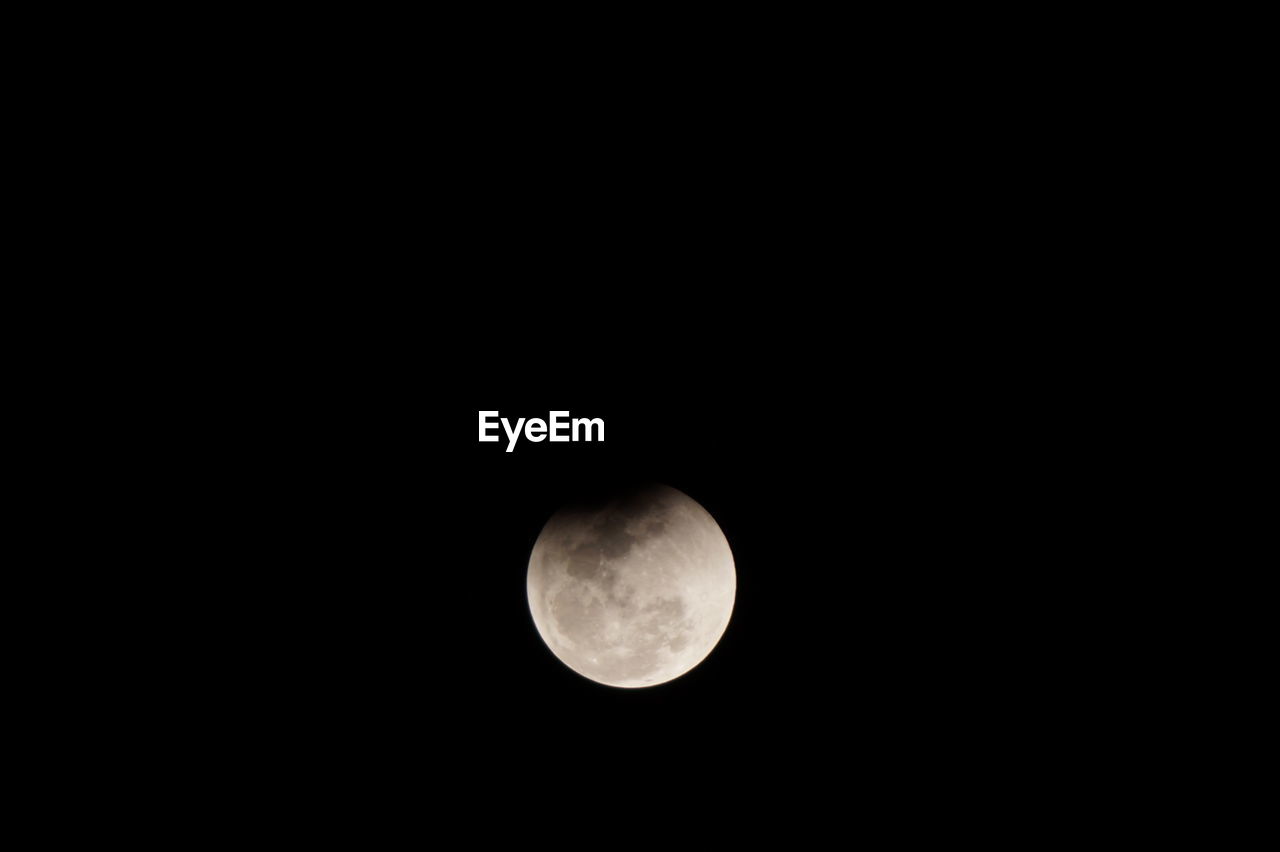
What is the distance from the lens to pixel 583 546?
4395 millimetres

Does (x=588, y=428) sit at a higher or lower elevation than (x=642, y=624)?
higher

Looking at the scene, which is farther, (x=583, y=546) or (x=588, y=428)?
(x=588, y=428)

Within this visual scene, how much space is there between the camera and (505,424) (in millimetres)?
5270

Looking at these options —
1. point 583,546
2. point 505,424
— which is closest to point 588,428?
point 505,424

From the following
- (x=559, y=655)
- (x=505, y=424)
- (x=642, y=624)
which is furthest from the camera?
(x=505, y=424)

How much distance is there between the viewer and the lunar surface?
4.29 metres

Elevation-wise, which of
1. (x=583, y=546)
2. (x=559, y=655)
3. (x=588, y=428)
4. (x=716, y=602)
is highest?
(x=588, y=428)

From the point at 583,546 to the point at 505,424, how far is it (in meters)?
1.30

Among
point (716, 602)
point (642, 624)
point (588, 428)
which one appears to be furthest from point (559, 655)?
point (588, 428)

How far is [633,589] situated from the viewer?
4273mm

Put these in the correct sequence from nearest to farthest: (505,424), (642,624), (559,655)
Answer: (642,624)
(559,655)
(505,424)

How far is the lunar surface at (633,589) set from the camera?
4.29 m

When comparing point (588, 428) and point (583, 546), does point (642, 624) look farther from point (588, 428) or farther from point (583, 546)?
point (588, 428)

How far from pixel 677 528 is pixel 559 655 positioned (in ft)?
3.64
